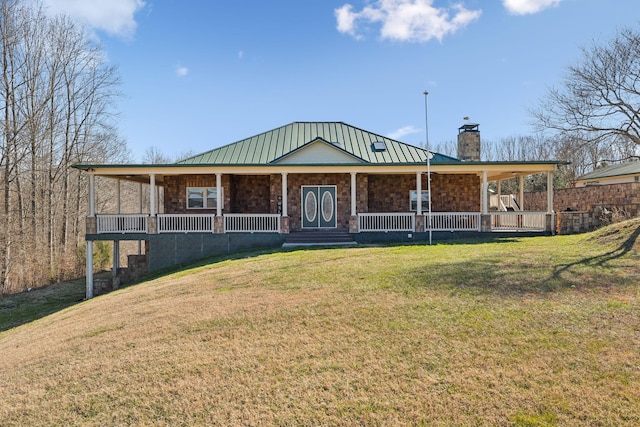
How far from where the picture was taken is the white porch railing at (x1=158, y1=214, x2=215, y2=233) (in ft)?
52.1

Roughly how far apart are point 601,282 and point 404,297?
3.86m

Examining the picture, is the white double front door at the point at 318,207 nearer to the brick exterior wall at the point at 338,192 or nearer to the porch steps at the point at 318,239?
the brick exterior wall at the point at 338,192

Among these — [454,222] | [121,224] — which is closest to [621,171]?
A: [454,222]

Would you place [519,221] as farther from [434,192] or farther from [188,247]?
[188,247]

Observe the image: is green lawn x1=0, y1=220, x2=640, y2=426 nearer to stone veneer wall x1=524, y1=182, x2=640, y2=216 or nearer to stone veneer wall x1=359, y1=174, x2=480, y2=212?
stone veneer wall x1=359, y1=174, x2=480, y2=212

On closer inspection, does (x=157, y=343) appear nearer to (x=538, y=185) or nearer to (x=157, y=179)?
(x=157, y=179)

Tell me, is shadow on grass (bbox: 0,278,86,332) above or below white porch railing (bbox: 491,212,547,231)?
below

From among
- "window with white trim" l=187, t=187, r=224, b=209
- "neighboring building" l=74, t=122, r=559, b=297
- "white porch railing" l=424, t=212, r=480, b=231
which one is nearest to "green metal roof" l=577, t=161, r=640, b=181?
"neighboring building" l=74, t=122, r=559, b=297

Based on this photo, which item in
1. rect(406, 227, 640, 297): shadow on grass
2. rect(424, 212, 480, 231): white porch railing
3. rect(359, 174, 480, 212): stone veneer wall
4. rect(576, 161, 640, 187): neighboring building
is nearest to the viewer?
rect(406, 227, 640, 297): shadow on grass

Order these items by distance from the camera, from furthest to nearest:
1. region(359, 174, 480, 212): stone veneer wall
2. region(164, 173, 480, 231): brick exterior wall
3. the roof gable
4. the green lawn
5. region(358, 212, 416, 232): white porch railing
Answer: region(359, 174, 480, 212): stone veneer wall
region(164, 173, 480, 231): brick exterior wall
the roof gable
region(358, 212, 416, 232): white porch railing
the green lawn

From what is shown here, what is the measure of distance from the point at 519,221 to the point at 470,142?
17.3ft

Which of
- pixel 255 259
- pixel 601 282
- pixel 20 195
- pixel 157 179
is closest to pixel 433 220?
pixel 255 259

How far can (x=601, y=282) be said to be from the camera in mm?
7457

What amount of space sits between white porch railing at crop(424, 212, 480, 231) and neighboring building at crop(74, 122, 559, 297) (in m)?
0.04
